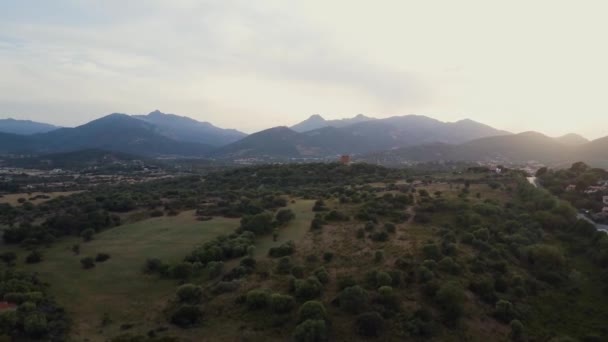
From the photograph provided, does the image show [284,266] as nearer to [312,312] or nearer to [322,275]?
[322,275]

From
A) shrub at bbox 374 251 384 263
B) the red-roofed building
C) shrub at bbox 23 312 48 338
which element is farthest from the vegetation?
the red-roofed building

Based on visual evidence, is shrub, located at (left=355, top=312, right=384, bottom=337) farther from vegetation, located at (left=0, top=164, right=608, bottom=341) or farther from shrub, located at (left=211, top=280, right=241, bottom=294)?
shrub, located at (left=211, top=280, right=241, bottom=294)

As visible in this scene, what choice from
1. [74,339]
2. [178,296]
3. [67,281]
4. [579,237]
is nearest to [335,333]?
[178,296]

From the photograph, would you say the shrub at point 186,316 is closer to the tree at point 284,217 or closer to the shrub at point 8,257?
the shrub at point 8,257

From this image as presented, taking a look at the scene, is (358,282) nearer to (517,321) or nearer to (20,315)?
(517,321)

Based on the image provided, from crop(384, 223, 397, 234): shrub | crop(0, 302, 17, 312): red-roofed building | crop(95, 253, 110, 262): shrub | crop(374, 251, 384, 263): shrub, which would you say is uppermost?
crop(384, 223, 397, 234): shrub
